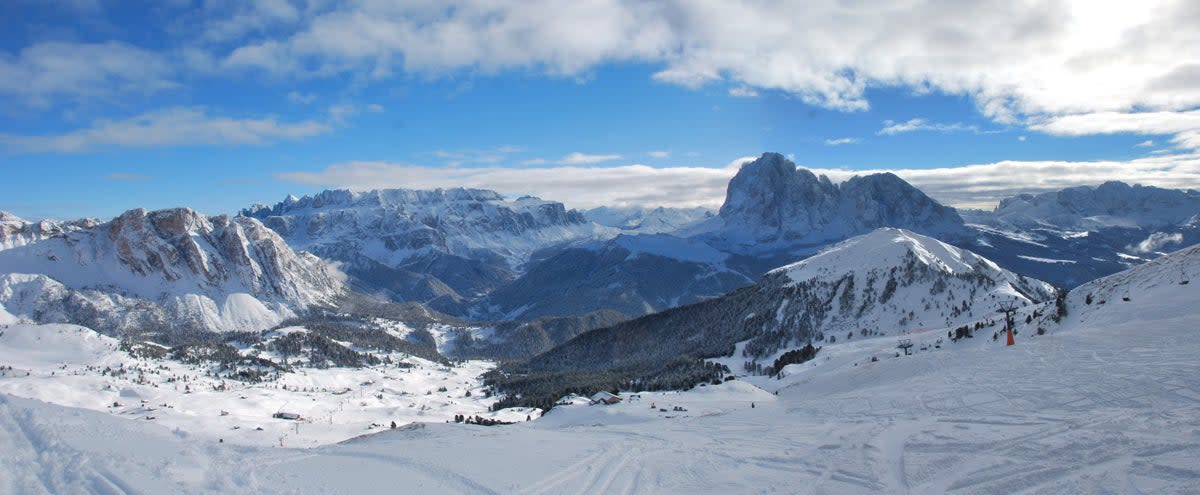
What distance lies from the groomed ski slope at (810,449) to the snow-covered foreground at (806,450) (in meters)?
0.09

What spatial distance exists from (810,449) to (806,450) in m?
0.19

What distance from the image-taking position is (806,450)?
2684cm

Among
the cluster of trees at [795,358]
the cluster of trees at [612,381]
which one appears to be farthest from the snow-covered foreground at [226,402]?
the cluster of trees at [795,358]

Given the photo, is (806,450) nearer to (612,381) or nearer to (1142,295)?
(1142,295)

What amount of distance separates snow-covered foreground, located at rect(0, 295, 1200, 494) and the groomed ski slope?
0.09 metres

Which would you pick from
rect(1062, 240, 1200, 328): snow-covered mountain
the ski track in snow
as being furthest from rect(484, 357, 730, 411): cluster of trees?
the ski track in snow

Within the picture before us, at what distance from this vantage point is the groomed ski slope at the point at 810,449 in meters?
20.4

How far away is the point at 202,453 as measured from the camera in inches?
969

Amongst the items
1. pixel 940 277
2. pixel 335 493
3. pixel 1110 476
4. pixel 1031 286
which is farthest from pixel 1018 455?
pixel 1031 286

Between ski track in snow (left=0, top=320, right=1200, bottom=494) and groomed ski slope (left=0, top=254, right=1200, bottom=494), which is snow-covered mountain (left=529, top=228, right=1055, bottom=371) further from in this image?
ski track in snow (left=0, top=320, right=1200, bottom=494)

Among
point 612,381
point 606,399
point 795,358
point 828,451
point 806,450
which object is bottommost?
point 612,381

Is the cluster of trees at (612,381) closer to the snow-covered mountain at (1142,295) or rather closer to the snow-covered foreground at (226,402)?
the snow-covered foreground at (226,402)

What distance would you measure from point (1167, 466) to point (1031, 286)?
203859 millimetres

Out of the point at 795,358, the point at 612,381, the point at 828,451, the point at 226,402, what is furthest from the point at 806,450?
the point at 226,402
